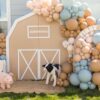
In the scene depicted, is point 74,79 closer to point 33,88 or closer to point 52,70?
point 52,70

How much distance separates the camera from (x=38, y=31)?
6.89m

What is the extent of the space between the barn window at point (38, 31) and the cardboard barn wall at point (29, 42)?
57 millimetres

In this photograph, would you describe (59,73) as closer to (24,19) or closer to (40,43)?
A: (40,43)

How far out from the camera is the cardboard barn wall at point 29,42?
6852 mm

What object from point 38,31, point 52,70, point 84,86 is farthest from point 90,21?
point 84,86

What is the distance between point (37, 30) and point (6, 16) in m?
0.89

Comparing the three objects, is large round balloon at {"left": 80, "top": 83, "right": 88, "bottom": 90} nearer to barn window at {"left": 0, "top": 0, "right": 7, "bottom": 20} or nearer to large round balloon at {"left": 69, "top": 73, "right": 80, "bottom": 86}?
large round balloon at {"left": 69, "top": 73, "right": 80, "bottom": 86}

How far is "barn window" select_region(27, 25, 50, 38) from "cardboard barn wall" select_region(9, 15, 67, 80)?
0.06m

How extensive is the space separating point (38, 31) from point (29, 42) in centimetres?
27

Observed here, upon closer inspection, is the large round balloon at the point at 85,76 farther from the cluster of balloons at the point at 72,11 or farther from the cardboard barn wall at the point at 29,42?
the cluster of balloons at the point at 72,11

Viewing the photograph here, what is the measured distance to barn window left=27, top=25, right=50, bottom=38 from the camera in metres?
6.86

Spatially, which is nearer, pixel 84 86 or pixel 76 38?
pixel 84 86

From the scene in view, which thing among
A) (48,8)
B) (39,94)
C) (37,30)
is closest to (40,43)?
(37,30)

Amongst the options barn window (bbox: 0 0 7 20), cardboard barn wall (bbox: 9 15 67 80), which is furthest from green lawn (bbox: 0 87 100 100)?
barn window (bbox: 0 0 7 20)
